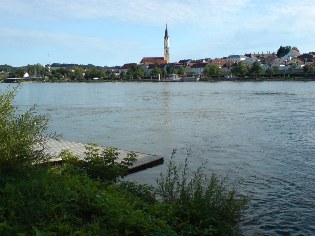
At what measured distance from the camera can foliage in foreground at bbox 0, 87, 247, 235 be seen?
286 inches

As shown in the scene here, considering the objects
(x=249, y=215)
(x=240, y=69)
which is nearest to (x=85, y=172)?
(x=249, y=215)

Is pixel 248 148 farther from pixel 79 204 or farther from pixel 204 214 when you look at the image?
pixel 79 204

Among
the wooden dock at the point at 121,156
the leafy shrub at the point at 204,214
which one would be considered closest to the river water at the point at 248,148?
the wooden dock at the point at 121,156

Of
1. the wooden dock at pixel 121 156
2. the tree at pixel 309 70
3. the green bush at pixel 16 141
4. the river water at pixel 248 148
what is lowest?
the river water at pixel 248 148

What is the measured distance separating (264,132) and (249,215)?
16.8 metres

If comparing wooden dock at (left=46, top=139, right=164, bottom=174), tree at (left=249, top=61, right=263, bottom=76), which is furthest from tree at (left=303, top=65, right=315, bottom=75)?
wooden dock at (left=46, top=139, right=164, bottom=174)

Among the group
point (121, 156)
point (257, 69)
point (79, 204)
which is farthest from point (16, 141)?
point (257, 69)

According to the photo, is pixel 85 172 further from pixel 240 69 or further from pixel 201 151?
pixel 240 69

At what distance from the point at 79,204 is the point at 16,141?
2.42 m

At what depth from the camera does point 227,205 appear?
29.9 ft

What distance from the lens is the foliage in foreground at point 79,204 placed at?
23.8 ft

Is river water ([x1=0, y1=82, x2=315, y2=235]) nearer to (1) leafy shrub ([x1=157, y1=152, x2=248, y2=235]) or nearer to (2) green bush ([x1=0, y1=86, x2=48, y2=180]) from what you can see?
(1) leafy shrub ([x1=157, y1=152, x2=248, y2=235])

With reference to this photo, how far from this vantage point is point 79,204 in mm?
8406

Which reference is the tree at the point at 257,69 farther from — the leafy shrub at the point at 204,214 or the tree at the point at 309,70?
the leafy shrub at the point at 204,214
